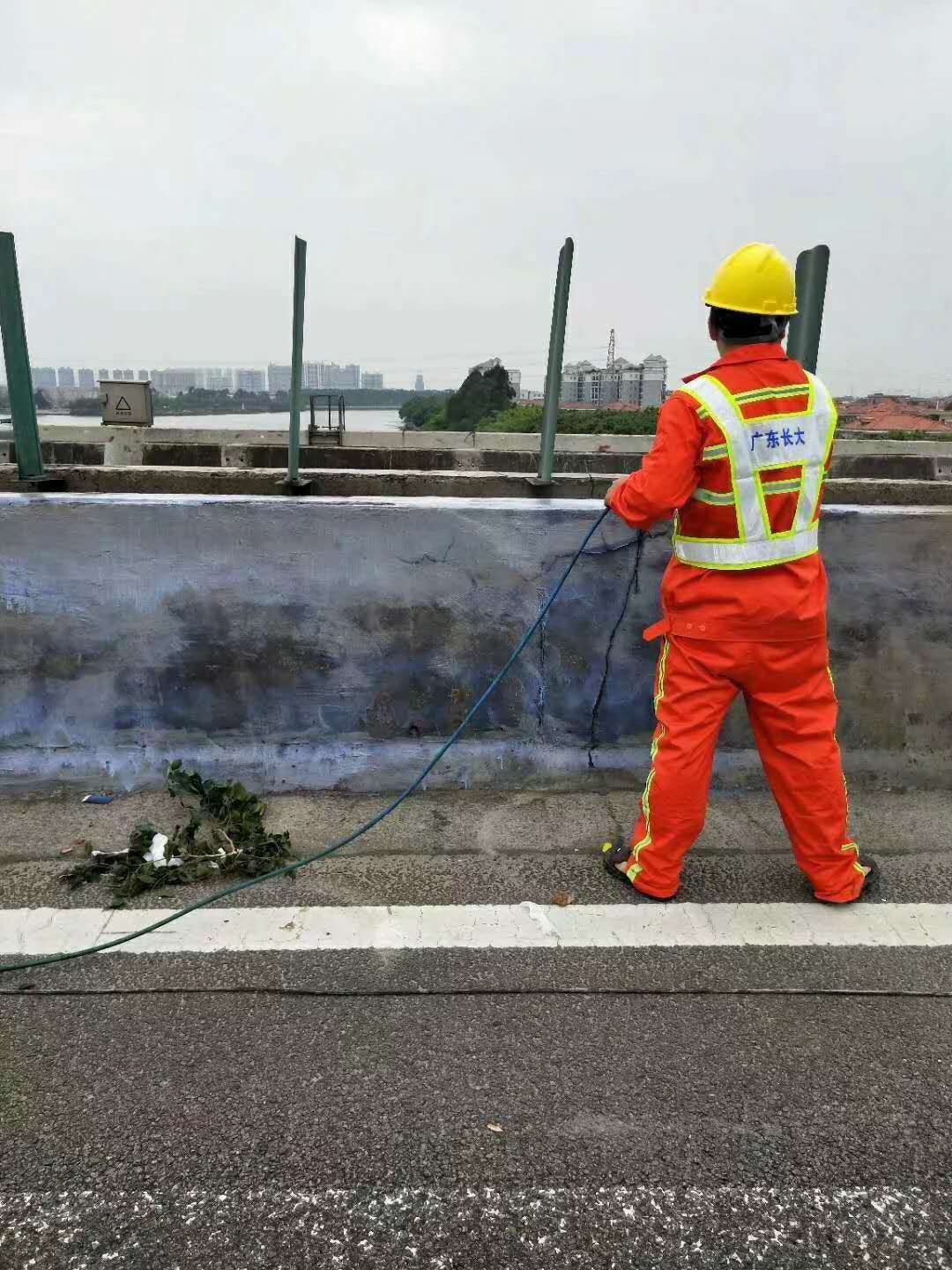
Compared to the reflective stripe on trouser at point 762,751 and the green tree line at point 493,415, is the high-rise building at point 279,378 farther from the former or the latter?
the green tree line at point 493,415

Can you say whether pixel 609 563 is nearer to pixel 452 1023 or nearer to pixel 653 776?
pixel 653 776

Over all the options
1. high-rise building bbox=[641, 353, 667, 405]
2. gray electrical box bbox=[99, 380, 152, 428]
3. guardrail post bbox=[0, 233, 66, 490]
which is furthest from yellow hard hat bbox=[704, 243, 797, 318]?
gray electrical box bbox=[99, 380, 152, 428]

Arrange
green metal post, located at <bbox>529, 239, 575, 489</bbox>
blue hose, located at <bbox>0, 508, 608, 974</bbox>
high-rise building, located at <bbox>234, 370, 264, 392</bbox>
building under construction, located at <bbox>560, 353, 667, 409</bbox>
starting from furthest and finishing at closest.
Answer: high-rise building, located at <bbox>234, 370, 264, 392</bbox> < building under construction, located at <bbox>560, 353, 667, 409</bbox> < green metal post, located at <bbox>529, 239, 575, 489</bbox> < blue hose, located at <bbox>0, 508, 608, 974</bbox>

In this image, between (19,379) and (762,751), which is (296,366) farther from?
(762,751)

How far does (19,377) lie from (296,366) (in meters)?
1.20

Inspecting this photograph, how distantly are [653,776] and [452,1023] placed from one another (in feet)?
3.62

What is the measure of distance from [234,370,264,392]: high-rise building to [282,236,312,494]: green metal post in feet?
4.12

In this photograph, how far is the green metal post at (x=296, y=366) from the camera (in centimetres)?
430

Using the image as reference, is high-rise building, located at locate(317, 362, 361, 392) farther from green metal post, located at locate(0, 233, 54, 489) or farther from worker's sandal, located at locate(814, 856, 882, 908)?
worker's sandal, located at locate(814, 856, 882, 908)

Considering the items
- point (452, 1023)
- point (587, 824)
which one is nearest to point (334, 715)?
point (587, 824)

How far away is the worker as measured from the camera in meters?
3.12

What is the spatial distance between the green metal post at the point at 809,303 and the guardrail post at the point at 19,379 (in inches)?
132

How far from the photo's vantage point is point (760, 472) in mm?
3150

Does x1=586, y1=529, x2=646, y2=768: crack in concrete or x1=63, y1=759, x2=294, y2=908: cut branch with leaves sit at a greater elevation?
x1=586, y1=529, x2=646, y2=768: crack in concrete
